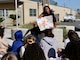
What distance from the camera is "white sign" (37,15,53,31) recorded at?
29.2ft

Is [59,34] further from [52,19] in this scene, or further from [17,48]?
[17,48]

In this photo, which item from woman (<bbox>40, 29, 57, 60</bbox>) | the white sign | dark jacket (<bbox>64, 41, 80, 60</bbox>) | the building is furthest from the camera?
the building

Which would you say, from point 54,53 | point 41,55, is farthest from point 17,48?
point 41,55

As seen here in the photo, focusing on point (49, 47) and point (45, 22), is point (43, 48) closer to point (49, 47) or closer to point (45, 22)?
point (49, 47)

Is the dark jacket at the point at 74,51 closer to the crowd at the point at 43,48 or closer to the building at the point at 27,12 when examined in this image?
the crowd at the point at 43,48

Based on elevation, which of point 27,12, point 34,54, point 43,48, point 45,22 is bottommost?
point 27,12

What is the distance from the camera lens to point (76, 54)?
452cm

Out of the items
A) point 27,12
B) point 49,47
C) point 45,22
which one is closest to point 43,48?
point 49,47

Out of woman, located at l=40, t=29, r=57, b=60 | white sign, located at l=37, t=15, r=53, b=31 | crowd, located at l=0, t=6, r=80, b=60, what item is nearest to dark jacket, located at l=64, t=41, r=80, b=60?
crowd, located at l=0, t=6, r=80, b=60

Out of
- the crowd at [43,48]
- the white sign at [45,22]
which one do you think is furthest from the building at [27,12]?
the crowd at [43,48]

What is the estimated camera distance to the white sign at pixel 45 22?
8914 millimetres

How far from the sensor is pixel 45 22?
29.5ft

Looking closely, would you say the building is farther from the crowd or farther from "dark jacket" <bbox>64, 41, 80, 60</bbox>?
"dark jacket" <bbox>64, 41, 80, 60</bbox>

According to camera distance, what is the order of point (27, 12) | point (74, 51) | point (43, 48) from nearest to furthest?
point (74, 51) → point (43, 48) → point (27, 12)
